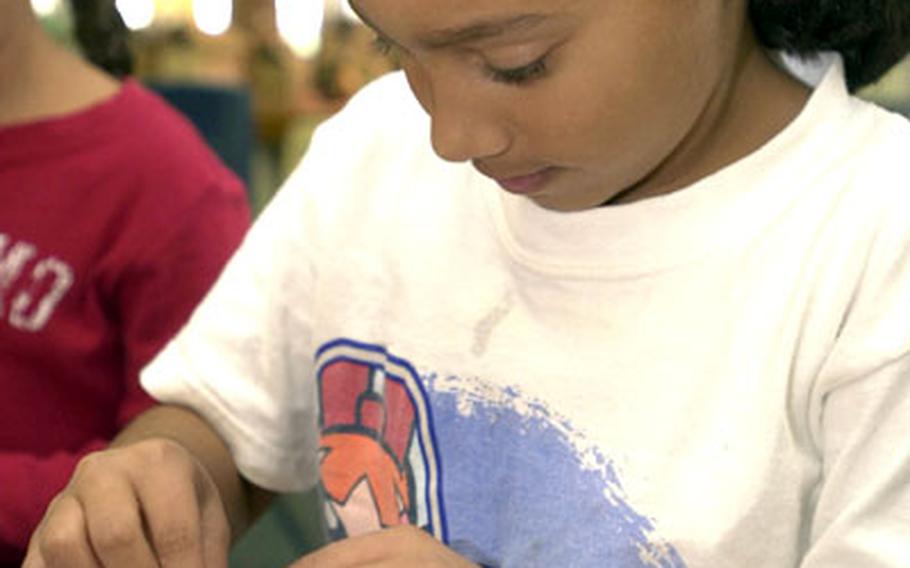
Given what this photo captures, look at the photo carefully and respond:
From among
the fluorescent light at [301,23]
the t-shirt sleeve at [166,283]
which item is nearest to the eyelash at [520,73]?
the t-shirt sleeve at [166,283]

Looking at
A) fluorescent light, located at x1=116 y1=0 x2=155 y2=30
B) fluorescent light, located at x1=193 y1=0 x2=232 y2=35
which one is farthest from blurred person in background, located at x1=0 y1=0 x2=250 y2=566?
fluorescent light, located at x1=193 y1=0 x2=232 y2=35

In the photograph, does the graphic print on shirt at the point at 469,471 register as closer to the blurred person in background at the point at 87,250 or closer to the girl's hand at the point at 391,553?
the girl's hand at the point at 391,553

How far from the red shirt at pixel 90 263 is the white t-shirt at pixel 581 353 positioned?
0.59 feet

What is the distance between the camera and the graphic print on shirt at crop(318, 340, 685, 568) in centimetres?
67

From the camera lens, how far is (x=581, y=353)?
69 centimetres

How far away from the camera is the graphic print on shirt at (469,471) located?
2.19 feet

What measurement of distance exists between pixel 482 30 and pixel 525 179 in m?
0.10

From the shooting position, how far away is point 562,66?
1.90 ft

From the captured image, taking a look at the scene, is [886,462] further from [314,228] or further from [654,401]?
[314,228]

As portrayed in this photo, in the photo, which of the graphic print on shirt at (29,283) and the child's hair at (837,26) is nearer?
the child's hair at (837,26)

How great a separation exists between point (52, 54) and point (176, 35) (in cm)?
245

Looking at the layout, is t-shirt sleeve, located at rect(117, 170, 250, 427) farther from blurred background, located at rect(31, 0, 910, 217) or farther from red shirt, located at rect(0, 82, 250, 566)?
blurred background, located at rect(31, 0, 910, 217)

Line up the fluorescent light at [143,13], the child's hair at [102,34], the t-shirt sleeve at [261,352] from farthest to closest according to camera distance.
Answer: the fluorescent light at [143,13] → the child's hair at [102,34] → the t-shirt sleeve at [261,352]

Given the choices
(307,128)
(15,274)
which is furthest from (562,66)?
(307,128)
